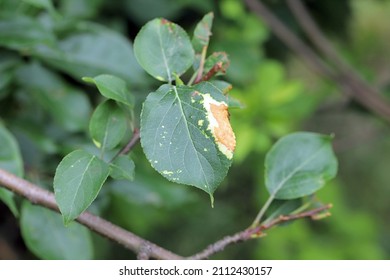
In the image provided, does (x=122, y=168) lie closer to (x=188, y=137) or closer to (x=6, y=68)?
(x=188, y=137)

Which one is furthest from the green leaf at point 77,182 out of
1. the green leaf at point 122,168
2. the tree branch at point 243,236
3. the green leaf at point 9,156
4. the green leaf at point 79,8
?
the green leaf at point 79,8

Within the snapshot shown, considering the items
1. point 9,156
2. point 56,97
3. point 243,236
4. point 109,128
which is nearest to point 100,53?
point 56,97

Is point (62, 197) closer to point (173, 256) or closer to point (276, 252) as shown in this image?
point (173, 256)

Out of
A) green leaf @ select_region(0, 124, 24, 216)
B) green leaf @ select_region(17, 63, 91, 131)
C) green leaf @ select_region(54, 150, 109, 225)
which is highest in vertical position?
green leaf @ select_region(54, 150, 109, 225)

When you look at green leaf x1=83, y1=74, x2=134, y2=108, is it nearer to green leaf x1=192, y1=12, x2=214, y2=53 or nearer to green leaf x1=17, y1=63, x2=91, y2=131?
green leaf x1=192, y1=12, x2=214, y2=53

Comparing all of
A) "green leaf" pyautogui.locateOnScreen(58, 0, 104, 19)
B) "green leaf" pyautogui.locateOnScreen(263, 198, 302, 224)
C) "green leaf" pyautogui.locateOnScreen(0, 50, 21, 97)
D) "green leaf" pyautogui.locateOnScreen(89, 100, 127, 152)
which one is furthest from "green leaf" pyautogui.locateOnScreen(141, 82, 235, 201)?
"green leaf" pyautogui.locateOnScreen(58, 0, 104, 19)

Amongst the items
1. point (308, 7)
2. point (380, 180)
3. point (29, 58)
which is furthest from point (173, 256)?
point (380, 180)

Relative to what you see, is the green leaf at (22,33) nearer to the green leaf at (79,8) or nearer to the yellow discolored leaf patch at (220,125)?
the green leaf at (79,8)
